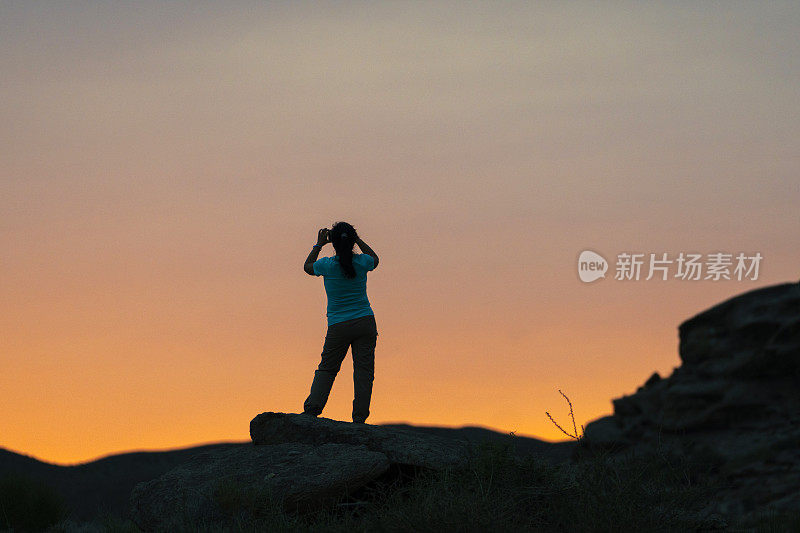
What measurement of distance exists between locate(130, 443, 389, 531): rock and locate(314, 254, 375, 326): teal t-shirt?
1.69 m

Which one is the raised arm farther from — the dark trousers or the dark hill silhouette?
the dark hill silhouette

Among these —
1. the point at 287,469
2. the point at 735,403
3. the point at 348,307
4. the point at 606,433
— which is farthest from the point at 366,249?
the point at 606,433

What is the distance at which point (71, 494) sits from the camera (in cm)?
3072

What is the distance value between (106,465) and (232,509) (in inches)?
1179

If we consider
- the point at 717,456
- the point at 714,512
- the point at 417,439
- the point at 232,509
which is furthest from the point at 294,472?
the point at 717,456

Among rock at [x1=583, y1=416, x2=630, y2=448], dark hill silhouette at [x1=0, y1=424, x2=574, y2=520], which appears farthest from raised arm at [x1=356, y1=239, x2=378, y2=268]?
dark hill silhouette at [x1=0, y1=424, x2=574, y2=520]

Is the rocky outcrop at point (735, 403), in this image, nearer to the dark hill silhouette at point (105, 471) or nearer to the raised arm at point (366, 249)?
the dark hill silhouette at point (105, 471)

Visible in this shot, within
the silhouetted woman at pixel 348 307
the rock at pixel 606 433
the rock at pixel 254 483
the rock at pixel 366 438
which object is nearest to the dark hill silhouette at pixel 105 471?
the rock at pixel 606 433

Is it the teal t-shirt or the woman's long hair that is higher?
the woman's long hair

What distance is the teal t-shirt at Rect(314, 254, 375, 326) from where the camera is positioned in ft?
37.1

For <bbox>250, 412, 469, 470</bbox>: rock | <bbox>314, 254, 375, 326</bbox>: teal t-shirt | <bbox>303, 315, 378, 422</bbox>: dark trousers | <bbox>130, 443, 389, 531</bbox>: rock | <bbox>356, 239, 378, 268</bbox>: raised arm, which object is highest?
<bbox>356, 239, 378, 268</bbox>: raised arm

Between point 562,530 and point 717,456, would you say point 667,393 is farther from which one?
point 562,530

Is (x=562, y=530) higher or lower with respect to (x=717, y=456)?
lower

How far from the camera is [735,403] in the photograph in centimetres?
2406
